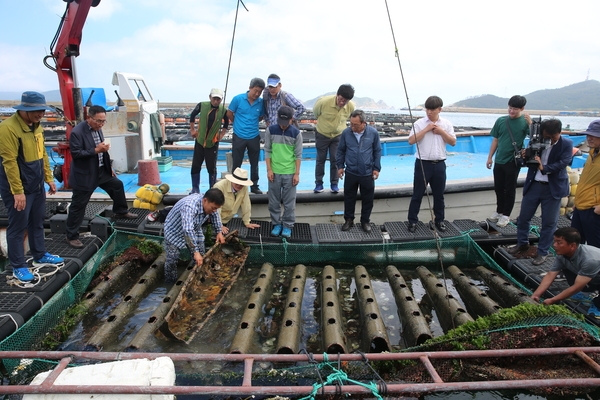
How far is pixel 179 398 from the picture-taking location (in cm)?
357

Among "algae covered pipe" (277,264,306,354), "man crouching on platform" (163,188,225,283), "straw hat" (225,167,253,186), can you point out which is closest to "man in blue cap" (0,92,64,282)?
"man crouching on platform" (163,188,225,283)

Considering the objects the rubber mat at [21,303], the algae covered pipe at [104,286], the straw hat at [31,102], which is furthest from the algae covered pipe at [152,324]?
the straw hat at [31,102]

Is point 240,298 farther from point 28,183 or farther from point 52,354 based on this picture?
point 28,183

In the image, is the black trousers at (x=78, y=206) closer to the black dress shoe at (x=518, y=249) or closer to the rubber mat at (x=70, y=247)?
the rubber mat at (x=70, y=247)

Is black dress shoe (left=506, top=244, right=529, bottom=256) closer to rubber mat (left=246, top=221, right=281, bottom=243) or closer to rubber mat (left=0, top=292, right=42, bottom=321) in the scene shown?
rubber mat (left=246, top=221, right=281, bottom=243)

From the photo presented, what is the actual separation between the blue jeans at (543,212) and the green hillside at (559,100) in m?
134

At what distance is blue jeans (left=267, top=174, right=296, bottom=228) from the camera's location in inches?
250

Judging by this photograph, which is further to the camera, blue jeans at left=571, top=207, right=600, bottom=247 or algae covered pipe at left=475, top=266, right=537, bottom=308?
algae covered pipe at left=475, top=266, right=537, bottom=308

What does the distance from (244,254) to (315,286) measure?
1253 millimetres

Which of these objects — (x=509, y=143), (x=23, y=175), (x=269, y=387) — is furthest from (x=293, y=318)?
(x=509, y=143)

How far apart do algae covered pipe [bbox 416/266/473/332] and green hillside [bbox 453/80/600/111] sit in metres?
Result: 135

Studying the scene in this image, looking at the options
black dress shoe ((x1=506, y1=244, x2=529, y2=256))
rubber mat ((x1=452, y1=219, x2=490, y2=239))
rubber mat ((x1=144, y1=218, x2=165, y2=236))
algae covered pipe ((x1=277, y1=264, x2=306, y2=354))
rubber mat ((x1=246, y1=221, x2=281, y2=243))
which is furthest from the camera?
rubber mat ((x1=452, y1=219, x2=490, y2=239))

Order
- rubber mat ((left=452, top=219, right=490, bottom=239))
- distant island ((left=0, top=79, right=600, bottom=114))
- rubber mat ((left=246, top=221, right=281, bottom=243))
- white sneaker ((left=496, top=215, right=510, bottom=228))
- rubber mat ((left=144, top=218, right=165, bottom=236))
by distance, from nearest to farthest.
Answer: rubber mat ((left=246, top=221, right=281, bottom=243)), rubber mat ((left=144, top=218, right=165, bottom=236)), rubber mat ((left=452, top=219, right=490, bottom=239)), white sneaker ((left=496, top=215, right=510, bottom=228)), distant island ((left=0, top=79, right=600, bottom=114))

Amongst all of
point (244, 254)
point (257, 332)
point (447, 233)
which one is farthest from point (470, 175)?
point (257, 332)
